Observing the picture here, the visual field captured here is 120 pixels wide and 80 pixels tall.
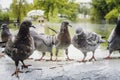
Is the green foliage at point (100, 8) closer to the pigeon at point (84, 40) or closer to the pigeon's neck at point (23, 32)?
the pigeon at point (84, 40)

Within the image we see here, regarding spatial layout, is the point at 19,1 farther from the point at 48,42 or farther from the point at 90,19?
the point at 48,42

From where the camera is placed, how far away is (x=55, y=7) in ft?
88.5

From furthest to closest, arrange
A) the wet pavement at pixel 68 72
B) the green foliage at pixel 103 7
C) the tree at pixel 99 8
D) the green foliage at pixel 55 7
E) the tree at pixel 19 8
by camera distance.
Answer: the tree at pixel 99 8, the green foliage at pixel 103 7, the green foliage at pixel 55 7, the tree at pixel 19 8, the wet pavement at pixel 68 72

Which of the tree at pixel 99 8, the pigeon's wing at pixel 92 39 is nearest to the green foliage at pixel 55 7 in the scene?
the tree at pixel 99 8

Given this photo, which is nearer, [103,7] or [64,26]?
[64,26]

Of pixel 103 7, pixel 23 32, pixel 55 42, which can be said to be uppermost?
pixel 103 7

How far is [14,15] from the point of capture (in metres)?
23.1

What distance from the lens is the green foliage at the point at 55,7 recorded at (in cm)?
2495

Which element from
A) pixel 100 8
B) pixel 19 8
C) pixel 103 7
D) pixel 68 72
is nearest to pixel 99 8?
pixel 100 8

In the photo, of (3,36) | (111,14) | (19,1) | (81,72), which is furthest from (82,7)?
(81,72)

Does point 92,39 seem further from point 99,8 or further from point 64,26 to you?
point 99,8

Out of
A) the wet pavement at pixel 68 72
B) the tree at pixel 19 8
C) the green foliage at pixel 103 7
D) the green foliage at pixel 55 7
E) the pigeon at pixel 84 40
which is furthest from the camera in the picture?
the green foliage at pixel 103 7

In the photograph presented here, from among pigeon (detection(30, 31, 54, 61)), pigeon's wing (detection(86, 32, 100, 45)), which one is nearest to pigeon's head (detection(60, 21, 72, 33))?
pigeon (detection(30, 31, 54, 61))

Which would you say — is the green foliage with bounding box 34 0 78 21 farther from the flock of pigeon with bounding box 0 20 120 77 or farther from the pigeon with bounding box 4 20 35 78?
the pigeon with bounding box 4 20 35 78
